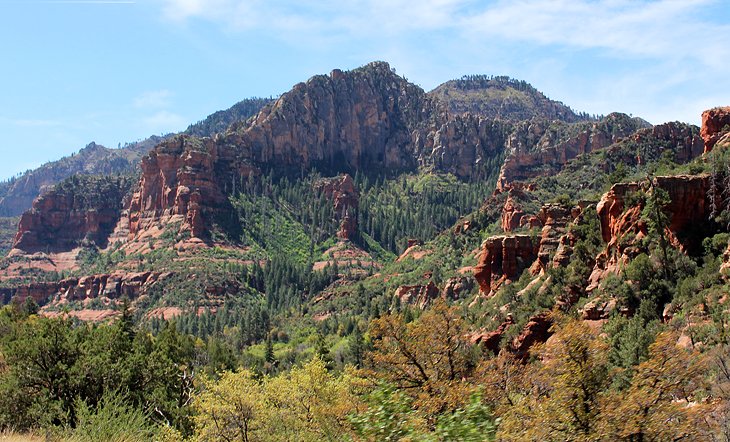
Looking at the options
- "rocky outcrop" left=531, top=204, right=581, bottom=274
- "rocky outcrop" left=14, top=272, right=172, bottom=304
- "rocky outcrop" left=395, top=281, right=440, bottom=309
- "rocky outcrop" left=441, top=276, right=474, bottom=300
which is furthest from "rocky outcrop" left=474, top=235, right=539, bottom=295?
"rocky outcrop" left=14, top=272, right=172, bottom=304

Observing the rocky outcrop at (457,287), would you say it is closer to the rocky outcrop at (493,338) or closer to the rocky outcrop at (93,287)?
the rocky outcrop at (493,338)

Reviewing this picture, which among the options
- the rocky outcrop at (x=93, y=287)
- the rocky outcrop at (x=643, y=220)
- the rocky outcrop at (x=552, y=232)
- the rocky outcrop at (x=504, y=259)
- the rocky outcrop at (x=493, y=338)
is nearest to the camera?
the rocky outcrop at (x=643, y=220)

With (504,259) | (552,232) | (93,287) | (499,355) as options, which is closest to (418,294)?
(504,259)

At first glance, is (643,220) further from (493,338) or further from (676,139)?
(676,139)

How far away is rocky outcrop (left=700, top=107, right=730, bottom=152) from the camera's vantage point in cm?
7369

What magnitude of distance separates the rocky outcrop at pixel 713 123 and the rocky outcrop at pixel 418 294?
189 feet

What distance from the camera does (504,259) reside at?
7981cm

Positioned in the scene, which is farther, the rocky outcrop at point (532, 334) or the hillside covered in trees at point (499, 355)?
the rocky outcrop at point (532, 334)

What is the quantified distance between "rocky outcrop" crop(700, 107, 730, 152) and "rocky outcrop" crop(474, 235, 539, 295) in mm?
24029

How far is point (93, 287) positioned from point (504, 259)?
15173cm

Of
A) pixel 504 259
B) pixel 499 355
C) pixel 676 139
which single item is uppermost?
pixel 676 139

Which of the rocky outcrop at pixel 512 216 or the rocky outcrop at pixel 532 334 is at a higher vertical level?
the rocky outcrop at pixel 512 216

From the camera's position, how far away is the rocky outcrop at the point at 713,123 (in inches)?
2901

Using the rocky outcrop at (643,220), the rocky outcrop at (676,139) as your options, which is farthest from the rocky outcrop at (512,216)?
the rocky outcrop at (643,220)
